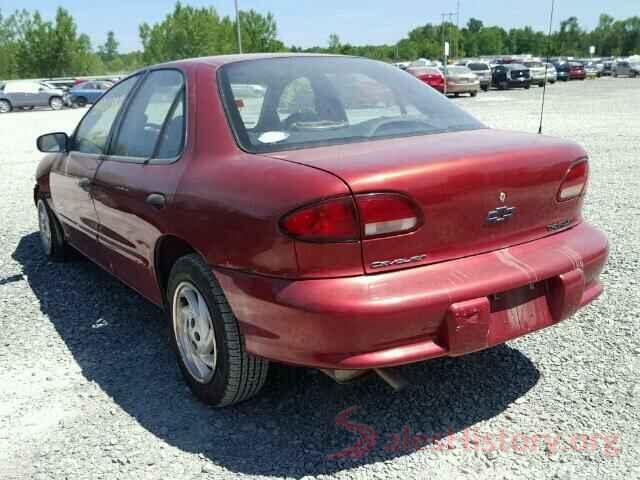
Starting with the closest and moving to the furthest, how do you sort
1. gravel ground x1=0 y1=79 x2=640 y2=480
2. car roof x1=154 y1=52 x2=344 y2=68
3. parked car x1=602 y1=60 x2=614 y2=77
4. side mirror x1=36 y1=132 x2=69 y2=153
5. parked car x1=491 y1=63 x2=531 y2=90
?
gravel ground x1=0 y1=79 x2=640 y2=480 → car roof x1=154 y1=52 x2=344 y2=68 → side mirror x1=36 y1=132 x2=69 y2=153 → parked car x1=491 y1=63 x2=531 y2=90 → parked car x1=602 y1=60 x2=614 y2=77

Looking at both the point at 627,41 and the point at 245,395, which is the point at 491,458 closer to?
the point at 245,395

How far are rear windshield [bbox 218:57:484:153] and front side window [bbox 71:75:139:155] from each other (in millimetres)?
1154

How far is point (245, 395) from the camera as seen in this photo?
2.81 metres

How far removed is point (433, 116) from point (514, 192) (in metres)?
0.82

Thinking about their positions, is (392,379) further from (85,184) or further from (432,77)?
(432,77)

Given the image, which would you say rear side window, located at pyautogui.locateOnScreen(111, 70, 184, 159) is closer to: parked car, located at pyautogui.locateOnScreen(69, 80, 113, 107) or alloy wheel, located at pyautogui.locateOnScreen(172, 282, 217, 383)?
alloy wheel, located at pyautogui.locateOnScreen(172, 282, 217, 383)


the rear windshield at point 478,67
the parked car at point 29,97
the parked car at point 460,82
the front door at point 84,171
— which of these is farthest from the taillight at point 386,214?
the rear windshield at point 478,67

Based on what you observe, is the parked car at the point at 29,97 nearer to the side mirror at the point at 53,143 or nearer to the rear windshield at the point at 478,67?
the rear windshield at the point at 478,67

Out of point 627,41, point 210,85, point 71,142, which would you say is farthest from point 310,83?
point 627,41

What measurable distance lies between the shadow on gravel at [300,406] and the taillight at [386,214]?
0.93m

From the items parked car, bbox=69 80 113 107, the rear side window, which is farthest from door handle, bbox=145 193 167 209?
parked car, bbox=69 80 113 107

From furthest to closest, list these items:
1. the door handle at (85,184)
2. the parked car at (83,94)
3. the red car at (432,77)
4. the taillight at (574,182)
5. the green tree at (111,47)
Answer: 1. the green tree at (111,47)
2. the parked car at (83,94)
3. the red car at (432,77)
4. the door handle at (85,184)
5. the taillight at (574,182)

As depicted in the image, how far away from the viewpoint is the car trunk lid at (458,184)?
7.57 feet

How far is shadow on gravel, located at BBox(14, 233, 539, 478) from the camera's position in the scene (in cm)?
258
